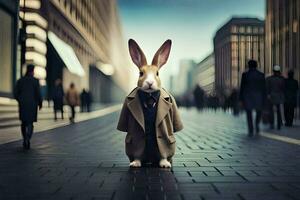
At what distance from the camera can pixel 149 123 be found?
6.76m

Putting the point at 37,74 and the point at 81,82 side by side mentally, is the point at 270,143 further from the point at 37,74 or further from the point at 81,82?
the point at 81,82

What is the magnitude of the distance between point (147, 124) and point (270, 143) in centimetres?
431

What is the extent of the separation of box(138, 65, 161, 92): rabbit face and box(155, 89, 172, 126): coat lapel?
0.16 meters

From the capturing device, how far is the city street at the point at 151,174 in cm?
474

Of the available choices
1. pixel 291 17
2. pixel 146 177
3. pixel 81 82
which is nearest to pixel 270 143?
pixel 146 177

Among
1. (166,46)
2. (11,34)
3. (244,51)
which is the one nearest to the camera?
(166,46)

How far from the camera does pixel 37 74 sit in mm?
23250

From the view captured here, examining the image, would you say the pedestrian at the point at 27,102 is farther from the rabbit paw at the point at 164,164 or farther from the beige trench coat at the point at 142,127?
the rabbit paw at the point at 164,164

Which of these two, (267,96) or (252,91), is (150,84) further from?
(267,96)

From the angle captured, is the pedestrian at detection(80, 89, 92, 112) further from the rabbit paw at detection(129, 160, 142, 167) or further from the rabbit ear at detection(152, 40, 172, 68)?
the rabbit paw at detection(129, 160, 142, 167)

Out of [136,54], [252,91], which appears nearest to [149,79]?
[136,54]

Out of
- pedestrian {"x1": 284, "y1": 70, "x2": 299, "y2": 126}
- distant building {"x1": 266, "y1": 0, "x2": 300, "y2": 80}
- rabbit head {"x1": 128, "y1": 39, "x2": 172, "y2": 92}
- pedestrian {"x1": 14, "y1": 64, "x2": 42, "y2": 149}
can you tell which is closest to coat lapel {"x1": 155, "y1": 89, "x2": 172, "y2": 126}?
rabbit head {"x1": 128, "y1": 39, "x2": 172, "y2": 92}

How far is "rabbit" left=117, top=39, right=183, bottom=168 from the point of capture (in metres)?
6.68

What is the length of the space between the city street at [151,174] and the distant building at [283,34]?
133 feet
